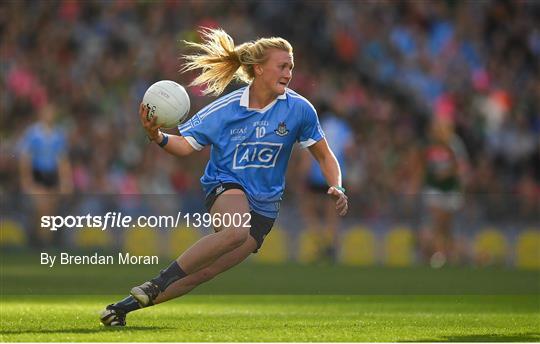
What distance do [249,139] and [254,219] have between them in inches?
23.0

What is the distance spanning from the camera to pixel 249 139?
9.51 metres

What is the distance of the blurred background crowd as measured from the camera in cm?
2189

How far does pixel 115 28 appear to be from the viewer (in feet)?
78.7

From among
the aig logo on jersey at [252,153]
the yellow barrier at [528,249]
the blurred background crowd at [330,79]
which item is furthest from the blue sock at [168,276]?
the blurred background crowd at [330,79]

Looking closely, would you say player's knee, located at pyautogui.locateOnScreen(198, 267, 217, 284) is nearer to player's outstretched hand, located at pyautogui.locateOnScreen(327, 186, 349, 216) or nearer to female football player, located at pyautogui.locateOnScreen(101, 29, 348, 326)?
female football player, located at pyautogui.locateOnScreen(101, 29, 348, 326)

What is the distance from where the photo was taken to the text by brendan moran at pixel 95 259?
16.8 m

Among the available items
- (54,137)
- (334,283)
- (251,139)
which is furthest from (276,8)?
(251,139)

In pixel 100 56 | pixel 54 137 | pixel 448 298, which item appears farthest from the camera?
pixel 100 56

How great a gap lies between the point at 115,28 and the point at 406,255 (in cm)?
750

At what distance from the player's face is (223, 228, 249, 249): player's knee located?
1.15 meters

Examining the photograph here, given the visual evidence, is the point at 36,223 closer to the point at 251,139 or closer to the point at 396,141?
the point at 396,141

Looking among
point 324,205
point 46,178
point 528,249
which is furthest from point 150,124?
point 528,249

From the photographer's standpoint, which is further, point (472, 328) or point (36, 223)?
point (36, 223)

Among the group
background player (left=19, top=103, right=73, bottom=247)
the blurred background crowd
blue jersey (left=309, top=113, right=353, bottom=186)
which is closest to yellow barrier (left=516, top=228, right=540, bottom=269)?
the blurred background crowd
